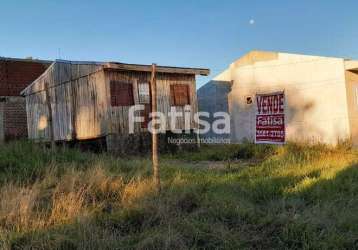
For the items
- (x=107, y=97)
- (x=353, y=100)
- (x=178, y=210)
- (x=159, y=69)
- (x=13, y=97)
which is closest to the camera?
(x=178, y=210)

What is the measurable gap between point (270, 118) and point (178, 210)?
39.5 ft

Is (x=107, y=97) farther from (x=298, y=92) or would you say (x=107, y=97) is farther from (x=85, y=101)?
(x=298, y=92)

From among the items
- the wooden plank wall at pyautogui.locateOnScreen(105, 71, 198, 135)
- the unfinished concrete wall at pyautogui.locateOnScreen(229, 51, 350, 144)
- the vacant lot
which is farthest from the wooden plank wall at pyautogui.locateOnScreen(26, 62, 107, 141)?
the vacant lot

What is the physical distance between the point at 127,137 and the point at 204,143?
4.13 metres

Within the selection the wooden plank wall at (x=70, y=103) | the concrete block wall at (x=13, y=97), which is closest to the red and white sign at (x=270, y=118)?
the wooden plank wall at (x=70, y=103)

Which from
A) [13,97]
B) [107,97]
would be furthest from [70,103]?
[13,97]

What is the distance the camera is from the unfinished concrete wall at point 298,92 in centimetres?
1539

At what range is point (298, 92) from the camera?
53.7ft

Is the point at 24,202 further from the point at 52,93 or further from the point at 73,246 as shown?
the point at 52,93

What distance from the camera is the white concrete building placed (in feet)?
50.1

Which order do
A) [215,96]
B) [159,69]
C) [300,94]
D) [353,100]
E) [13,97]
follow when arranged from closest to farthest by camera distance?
[353,100], [159,69], [300,94], [215,96], [13,97]

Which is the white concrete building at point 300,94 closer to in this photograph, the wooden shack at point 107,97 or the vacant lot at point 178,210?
the wooden shack at point 107,97

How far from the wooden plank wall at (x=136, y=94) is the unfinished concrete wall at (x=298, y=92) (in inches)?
85.1

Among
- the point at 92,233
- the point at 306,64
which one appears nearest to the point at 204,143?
the point at 306,64
